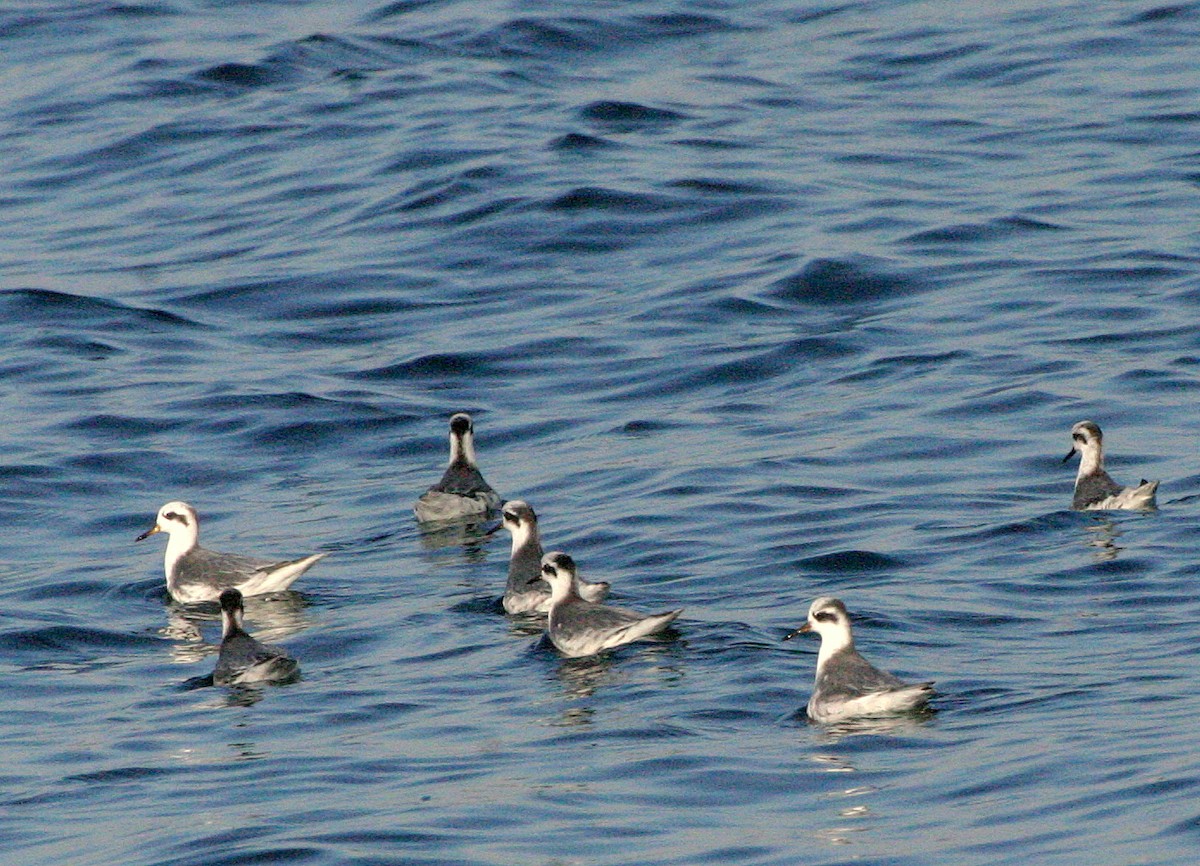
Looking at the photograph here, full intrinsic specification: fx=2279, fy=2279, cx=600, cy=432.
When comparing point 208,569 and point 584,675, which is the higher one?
point 208,569

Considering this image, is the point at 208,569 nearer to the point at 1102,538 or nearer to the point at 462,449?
the point at 462,449

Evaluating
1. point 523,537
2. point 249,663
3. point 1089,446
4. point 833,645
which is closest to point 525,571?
point 523,537

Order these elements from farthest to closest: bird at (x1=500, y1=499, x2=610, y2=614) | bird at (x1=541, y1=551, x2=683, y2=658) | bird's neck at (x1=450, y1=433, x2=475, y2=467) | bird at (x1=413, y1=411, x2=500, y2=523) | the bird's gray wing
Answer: bird's neck at (x1=450, y1=433, x2=475, y2=467) < bird at (x1=413, y1=411, x2=500, y2=523) < the bird's gray wing < bird at (x1=500, y1=499, x2=610, y2=614) < bird at (x1=541, y1=551, x2=683, y2=658)

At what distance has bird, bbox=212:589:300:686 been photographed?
15594mm

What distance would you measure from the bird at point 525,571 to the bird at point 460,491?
Result: 81.2 inches

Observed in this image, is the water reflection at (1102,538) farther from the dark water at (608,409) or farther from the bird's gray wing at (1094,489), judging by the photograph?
the bird's gray wing at (1094,489)

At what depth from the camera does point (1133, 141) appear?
113 ft

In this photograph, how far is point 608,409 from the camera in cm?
2456

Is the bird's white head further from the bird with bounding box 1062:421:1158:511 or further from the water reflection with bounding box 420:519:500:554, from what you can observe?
the water reflection with bounding box 420:519:500:554

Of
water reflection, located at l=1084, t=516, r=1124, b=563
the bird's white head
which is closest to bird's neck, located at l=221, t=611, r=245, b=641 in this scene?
water reflection, located at l=1084, t=516, r=1124, b=563

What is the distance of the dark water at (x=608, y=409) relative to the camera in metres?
13.1

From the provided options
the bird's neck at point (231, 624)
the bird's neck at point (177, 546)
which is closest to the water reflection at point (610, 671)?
the bird's neck at point (231, 624)

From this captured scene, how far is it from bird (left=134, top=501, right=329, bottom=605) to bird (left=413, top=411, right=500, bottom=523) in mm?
1926

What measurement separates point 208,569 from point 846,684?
6.60 m
